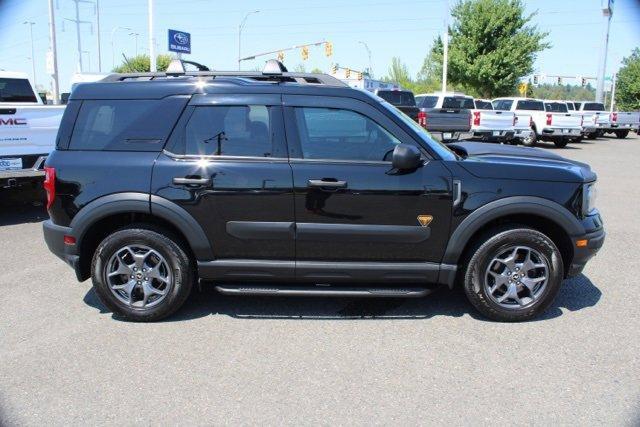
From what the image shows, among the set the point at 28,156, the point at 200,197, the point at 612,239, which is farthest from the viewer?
the point at 28,156

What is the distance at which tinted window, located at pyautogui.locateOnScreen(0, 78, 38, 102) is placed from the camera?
10984 mm

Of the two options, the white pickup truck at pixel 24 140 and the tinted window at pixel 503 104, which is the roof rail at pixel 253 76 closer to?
the white pickup truck at pixel 24 140

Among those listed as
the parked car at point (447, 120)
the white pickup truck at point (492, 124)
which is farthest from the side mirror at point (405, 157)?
the white pickup truck at point (492, 124)

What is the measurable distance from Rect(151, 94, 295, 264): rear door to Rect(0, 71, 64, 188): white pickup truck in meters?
4.33

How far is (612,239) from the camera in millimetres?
6812

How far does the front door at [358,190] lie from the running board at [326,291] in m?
0.24

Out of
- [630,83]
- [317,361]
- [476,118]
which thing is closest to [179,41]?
[476,118]

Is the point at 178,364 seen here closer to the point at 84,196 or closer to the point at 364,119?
the point at 84,196

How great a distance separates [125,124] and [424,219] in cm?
244

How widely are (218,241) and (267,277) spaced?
473 mm

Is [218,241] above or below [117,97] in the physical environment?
below

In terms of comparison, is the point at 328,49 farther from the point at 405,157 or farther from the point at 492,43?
the point at 405,157

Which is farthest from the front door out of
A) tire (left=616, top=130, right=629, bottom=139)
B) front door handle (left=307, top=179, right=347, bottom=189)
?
tire (left=616, top=130, right=629, bottom=139)

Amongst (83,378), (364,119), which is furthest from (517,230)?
(83,378)
